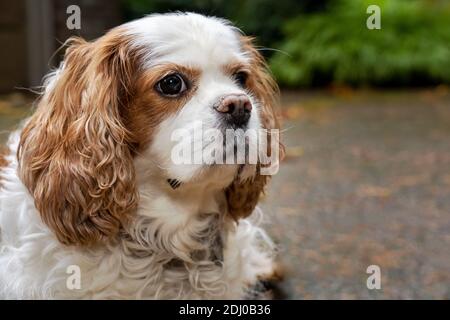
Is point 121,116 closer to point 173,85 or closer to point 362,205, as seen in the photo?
point 173,85

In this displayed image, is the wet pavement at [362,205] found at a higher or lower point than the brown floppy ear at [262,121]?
lower

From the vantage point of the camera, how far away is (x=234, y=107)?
261 cm

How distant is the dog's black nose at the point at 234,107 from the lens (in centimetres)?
260

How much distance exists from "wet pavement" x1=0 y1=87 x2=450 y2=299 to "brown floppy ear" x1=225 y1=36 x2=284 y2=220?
30 cm

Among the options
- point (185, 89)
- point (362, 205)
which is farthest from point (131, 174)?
point (362, 205)

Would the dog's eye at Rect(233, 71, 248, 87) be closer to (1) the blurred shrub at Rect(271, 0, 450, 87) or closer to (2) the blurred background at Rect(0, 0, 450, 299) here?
(2) the blurred background at Rect(0, 0, 450, 299)

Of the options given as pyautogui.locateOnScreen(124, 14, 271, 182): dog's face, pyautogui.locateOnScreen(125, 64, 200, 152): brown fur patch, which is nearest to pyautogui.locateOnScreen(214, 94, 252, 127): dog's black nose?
pyautogui.locateOnScreen(124, 14, 271, 182): dog's face

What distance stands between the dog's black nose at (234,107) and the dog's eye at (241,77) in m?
0.29

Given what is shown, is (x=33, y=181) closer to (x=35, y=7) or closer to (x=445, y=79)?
(x=35, y=7)

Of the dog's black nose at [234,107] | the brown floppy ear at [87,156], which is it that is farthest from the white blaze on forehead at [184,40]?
the dog's black nose at [234,107]

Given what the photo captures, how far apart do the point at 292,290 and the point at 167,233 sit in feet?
3.46

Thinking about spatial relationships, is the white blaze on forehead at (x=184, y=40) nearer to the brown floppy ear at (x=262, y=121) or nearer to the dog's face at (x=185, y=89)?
the dog's face at (x=185, y=89)

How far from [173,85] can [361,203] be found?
286 centimetres
